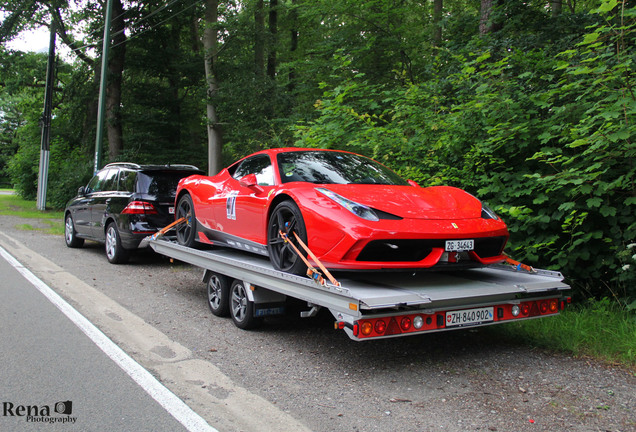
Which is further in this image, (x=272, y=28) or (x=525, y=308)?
(x=272, y=28)

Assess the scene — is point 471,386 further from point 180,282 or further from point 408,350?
point 180,282

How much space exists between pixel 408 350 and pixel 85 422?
2.75 m

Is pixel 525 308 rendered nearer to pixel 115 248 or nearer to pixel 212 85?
pixel 115 248

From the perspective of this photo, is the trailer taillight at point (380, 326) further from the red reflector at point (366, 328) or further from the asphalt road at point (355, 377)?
the asphalt road at point (355, 377)

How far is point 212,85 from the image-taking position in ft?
58.7

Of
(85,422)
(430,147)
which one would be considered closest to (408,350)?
(85,422)

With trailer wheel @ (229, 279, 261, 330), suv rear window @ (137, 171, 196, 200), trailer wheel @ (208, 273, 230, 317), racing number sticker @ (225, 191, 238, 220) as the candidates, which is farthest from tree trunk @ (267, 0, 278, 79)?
trailer wheel @ (229, 279, 261, 330)

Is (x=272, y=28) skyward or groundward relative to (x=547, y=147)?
skyward

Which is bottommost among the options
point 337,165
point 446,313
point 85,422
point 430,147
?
point 85,422

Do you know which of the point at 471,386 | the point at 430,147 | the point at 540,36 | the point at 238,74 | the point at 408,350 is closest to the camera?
the point at 471,386

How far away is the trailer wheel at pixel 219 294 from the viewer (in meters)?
5.72

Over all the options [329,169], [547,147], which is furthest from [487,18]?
[329,169]

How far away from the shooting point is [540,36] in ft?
32.8

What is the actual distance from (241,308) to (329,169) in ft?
5.76
